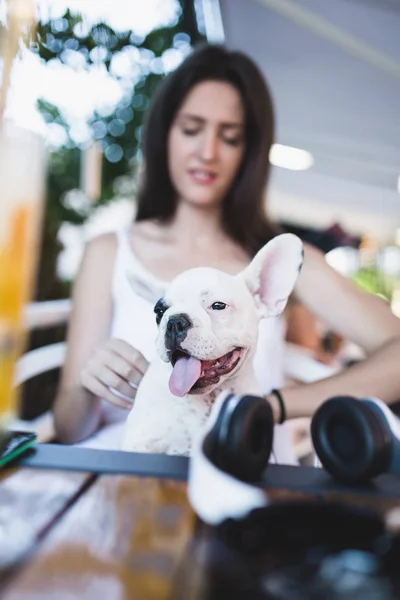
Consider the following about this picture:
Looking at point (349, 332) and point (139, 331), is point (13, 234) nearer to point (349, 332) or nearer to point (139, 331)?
point (139, 331)

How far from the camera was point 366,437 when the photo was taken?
0.36m

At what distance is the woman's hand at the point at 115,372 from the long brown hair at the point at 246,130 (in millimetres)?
180

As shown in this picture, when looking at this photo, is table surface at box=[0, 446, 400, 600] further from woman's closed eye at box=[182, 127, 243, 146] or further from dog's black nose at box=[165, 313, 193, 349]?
woman's closed eye at box=[182, 127, 243, 146]

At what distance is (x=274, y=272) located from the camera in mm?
521

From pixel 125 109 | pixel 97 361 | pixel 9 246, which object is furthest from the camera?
pixel 125 109

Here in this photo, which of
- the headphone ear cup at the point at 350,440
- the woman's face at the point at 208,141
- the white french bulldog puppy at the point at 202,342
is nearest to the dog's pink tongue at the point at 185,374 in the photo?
the white french bulldog puppy at the point at 202,342

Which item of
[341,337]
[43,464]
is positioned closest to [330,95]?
[341,337]

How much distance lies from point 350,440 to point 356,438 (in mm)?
10

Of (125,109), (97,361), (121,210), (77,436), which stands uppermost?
(125,109)

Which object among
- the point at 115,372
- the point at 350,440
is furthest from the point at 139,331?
the point at 350,440

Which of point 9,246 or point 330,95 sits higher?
point 330,95

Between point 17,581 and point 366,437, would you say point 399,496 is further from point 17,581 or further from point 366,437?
point 17,581

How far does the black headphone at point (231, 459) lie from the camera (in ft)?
0.90

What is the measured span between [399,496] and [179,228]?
40cm
